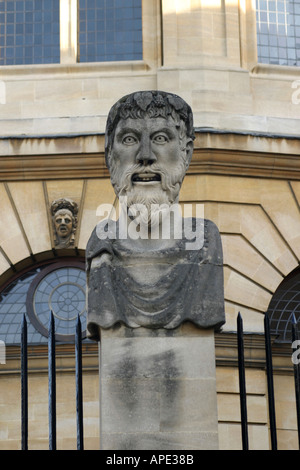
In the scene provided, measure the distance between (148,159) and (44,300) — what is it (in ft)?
42.9

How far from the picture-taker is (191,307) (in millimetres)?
11820

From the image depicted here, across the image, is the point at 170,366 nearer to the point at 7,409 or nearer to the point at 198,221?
the point at 198,221

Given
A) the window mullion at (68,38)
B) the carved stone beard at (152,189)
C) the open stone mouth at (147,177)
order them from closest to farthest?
the carved stone beard at (152,189)
the open stone mouth at (147,177)
the window mullion at (68,38)

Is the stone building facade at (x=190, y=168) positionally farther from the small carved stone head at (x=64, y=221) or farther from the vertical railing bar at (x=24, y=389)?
the vertical railing bar at (x=24, y=389)

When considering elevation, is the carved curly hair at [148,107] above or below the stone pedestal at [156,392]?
above

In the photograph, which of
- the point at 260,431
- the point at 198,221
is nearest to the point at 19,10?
the point at 260,431

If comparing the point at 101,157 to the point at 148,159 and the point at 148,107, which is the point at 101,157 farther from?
the point at 148,159

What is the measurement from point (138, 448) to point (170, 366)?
2.23 feet

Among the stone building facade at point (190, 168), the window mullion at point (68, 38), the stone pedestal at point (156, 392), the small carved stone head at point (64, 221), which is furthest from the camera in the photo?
the window mullion at point (68, 38)

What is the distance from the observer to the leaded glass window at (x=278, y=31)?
86.4 feet

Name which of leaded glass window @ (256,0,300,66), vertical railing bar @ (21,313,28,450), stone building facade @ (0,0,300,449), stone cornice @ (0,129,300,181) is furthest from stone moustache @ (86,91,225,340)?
leaded glass window @ (256,0,300,66)

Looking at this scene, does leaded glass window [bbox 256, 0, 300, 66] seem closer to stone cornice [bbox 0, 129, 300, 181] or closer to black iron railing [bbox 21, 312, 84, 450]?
stone cornice [bbox 0, 129, 300, 181]

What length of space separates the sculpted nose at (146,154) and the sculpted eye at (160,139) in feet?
0.30

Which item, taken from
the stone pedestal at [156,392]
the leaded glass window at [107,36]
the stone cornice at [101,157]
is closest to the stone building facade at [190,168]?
the stone cornice at [101,157]
